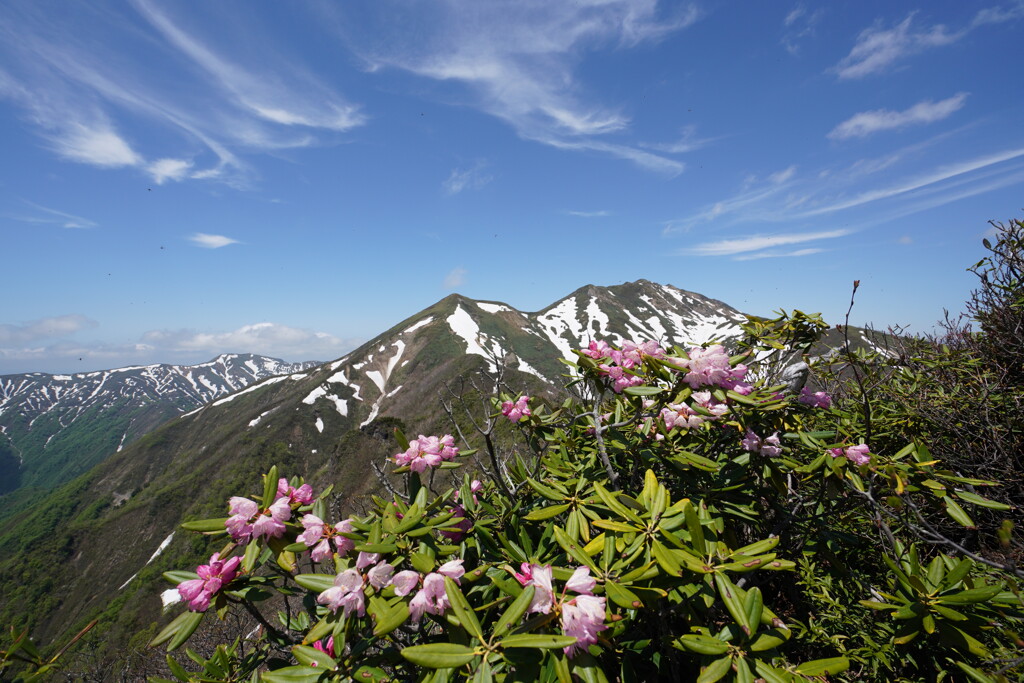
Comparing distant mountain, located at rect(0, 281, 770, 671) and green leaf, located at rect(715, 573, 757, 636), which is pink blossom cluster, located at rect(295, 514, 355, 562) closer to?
green leaf, located at rect(715, 573, 757, 636)

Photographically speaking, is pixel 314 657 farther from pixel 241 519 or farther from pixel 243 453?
pixel 243 453

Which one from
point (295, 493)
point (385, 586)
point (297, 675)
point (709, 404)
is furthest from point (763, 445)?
point (295, 493)

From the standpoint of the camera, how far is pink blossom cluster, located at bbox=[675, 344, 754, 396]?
8.60 feet

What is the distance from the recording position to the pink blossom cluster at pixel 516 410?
3896 mm

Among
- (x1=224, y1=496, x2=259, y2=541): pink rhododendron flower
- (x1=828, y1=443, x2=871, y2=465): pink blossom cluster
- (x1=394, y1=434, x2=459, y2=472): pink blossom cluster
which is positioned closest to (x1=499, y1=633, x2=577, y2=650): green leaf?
(x1=394, y1=434, x2=459, y2=472): pink blossom cluster

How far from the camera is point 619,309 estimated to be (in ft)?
334

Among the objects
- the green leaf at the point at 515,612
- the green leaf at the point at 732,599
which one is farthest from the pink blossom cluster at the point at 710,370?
the green leaf at the point at 515,612

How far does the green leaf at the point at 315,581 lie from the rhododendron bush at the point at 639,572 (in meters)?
0.01

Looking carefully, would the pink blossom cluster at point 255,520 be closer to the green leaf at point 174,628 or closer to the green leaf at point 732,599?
the green leaf at point 174,628

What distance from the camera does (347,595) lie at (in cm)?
205

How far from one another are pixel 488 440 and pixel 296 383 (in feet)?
307

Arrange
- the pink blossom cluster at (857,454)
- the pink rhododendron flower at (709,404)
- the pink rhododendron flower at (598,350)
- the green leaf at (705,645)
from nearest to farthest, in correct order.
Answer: the green leaf at (705,645) < the pink blossom cluster at (857,454) < the pink rhododendron flower at (709,404) < the pink rhododendron flower at (598,350)

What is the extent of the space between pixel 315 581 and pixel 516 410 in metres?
2.18

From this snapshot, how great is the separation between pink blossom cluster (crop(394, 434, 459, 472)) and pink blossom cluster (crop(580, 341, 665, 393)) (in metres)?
1.40
